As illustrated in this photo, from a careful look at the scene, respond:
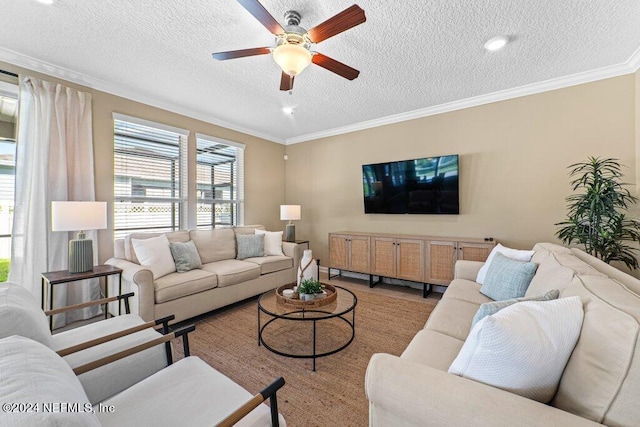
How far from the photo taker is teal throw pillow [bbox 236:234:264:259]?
3.91 m

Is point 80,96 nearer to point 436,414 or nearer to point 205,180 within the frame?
point 205,180

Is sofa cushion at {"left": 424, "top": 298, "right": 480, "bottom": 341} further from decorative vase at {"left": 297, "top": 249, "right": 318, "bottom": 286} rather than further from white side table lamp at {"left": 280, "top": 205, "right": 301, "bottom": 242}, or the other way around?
white side table lamp at {"left": 280, "top": 205, "right": 301, "bottom": 242}

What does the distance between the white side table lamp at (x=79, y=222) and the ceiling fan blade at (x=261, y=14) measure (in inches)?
90.1

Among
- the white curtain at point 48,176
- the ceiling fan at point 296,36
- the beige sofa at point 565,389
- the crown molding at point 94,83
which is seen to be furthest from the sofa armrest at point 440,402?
the crown molding at point 94,83

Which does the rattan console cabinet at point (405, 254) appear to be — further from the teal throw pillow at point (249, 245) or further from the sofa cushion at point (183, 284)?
the sofa cushion at point (183, 284)

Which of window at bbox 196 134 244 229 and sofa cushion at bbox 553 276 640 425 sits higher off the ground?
window at bbox 196 134 244 229

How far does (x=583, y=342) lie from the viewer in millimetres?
906

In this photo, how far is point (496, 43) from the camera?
230 cm

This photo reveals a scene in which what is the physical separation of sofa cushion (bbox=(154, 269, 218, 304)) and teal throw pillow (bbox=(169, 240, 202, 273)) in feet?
0.30

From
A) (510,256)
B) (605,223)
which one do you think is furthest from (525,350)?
(605,223)

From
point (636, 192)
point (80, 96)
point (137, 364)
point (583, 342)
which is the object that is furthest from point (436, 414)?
point (80, 96)

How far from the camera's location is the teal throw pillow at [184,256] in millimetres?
3105

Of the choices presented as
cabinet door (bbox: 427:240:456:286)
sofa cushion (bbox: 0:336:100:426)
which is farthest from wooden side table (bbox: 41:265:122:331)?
cabinet door (bbox: 427:240:456:286)

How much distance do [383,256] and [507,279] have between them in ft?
6.50
